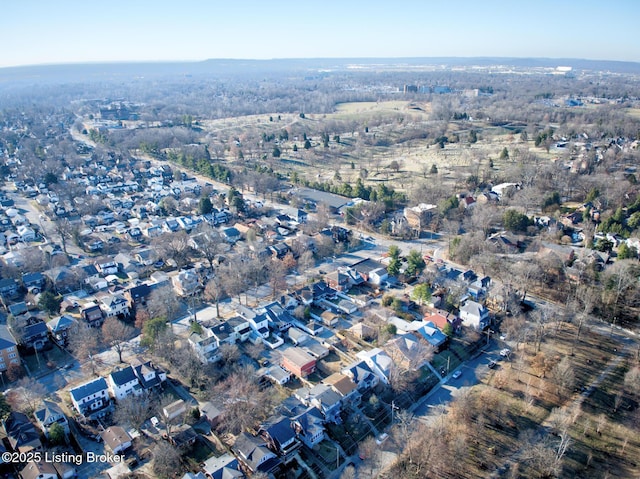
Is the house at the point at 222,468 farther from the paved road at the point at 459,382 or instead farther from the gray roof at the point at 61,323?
the gray roof at the point at 61,323

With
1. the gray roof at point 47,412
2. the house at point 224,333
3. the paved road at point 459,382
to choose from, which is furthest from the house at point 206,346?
the paved road at point 459,382

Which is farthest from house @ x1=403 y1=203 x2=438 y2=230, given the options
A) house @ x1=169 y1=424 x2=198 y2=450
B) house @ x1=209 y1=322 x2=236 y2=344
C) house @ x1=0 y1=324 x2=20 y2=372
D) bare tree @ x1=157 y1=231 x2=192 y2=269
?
house @ x1=0 y1=324 x2=20 y2=372

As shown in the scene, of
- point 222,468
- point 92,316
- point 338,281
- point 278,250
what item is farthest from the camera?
point 278,250

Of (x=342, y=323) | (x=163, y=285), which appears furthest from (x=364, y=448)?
(x=163, y=285)

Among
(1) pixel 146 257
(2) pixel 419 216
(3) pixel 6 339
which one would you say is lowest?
(1) pixel 146 257

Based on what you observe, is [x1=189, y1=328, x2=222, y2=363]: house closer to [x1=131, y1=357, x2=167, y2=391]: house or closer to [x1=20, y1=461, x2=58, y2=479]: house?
[x1=131, y1=357, x2=167, y2=391]: house

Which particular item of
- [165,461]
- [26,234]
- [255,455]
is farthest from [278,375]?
[26,234]

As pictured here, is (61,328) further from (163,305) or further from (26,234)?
(26,234)
